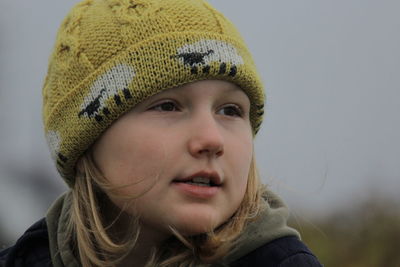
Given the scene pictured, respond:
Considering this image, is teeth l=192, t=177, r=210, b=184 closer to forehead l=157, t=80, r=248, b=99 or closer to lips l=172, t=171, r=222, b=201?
lips l=172, t=171, r=222, b=201

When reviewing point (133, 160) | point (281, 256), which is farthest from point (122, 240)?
point (281, 256)

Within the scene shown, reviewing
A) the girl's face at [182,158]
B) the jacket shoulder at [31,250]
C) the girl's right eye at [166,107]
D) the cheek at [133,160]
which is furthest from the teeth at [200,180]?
the jacket shoulder at [31,250]

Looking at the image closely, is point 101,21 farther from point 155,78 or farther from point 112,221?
point 112,221

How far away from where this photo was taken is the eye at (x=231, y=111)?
258 centimetres

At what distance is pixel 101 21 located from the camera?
2.71 meters

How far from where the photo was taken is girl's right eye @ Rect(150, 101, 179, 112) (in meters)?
2.52

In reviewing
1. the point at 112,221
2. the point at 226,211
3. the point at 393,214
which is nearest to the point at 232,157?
the point at 226,211

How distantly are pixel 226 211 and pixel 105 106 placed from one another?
546 millimetres

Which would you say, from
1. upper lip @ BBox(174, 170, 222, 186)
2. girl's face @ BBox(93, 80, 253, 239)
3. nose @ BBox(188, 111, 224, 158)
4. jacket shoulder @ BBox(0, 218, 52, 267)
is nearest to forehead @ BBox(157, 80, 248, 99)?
girl's face @ BBox(93, 80, 253, 239)

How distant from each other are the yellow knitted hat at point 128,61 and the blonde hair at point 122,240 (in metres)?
0.13

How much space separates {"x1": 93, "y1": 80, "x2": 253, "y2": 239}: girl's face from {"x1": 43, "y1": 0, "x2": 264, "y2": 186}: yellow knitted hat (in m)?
0.05

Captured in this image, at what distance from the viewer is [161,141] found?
2436mm

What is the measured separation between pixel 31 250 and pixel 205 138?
1.00 metres

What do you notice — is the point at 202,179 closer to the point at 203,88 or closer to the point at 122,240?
the point at 203,88
